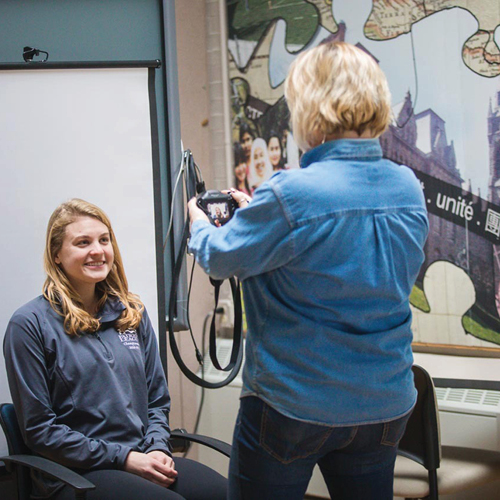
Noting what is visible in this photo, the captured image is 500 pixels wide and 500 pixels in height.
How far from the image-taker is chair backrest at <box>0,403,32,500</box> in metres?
1.62

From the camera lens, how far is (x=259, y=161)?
2969 mm

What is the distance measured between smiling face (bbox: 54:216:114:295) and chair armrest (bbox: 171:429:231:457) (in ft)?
1.61

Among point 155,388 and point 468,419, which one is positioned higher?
point 155,388

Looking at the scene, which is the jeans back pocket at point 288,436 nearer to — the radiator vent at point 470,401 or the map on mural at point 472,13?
the radiator vent at point 470,401

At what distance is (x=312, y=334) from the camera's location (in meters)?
1.02

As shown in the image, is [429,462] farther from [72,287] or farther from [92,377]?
[72,287]

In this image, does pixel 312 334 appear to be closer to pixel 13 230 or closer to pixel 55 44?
pixel 13 230


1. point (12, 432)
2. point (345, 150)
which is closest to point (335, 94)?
point (345, 150)

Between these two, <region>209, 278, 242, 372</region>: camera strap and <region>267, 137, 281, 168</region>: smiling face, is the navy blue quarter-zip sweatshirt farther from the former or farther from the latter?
<region>267, 137, 281, 168</region>: smiling face

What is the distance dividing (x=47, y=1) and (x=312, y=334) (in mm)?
1628

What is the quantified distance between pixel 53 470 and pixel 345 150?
1.01m

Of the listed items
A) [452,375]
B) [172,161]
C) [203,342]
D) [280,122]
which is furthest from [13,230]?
[452,375]

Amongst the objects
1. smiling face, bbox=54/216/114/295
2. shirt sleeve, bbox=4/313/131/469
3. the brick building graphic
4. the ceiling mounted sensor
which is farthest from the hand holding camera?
the brick building graphic

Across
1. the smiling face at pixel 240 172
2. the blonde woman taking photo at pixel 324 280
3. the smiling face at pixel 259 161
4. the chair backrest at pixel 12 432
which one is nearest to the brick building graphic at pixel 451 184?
the smiling face at pixel 259 161
